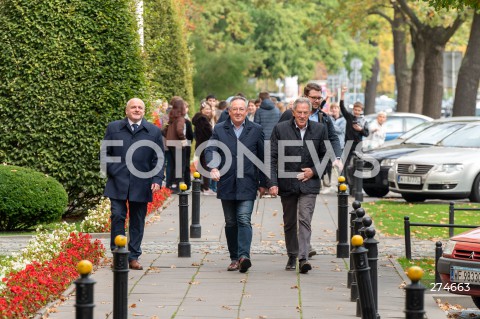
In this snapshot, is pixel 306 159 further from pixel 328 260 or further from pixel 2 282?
pixel 2 282

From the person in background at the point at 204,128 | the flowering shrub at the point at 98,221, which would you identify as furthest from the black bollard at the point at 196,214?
the person in background at the point at 204,128

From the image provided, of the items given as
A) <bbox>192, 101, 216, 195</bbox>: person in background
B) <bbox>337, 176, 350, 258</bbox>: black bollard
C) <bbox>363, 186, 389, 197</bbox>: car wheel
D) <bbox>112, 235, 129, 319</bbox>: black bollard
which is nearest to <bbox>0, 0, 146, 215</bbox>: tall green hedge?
<bbox>337, 176, 350, 258</bbox>: black bollard

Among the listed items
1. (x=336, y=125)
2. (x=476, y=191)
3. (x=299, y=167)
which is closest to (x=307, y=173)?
(x=299, y=167)

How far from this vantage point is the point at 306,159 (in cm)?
1298

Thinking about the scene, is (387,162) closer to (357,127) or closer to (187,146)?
(357,127)

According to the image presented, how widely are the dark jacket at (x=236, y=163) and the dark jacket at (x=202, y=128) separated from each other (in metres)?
10.6

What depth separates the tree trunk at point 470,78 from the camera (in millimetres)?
34719

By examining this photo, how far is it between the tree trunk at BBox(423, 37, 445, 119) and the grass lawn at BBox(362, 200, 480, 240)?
657 inches

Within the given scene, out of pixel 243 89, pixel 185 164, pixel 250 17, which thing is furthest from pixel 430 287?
pixel 250 17

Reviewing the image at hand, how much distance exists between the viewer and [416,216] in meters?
19.7

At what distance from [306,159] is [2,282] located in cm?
398

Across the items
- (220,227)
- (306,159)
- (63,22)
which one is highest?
(63,22)

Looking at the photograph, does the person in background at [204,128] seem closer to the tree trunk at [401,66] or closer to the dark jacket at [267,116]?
the dark jacket at [267,116]

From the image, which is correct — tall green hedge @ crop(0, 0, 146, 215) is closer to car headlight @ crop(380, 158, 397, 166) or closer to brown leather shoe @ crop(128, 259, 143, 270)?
brown leather shoe @ crop(128, 259, 143, 270)
